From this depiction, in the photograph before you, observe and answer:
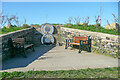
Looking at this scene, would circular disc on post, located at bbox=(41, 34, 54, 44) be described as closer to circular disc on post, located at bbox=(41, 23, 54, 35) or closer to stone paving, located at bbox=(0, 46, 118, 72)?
circular disc on post, located at bbox=(41, 23, 54, 35)

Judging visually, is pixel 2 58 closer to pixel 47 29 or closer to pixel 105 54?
pixel 105 54

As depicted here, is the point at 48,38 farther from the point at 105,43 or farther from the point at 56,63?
the point at 56,63

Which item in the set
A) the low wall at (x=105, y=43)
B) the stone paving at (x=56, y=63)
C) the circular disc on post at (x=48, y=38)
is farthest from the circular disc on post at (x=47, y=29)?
the stone paving at (x=56, y=63)

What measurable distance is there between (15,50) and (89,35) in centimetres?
383

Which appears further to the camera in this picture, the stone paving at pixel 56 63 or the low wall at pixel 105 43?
the low wall at pixel 105 43

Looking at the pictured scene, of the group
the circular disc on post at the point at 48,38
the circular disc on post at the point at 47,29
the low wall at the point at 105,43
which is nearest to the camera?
the low wall at the point at 105,43

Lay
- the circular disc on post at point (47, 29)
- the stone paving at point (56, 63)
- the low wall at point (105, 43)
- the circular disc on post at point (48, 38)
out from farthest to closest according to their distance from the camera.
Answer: the circular disc on post at point (47, 29) < the circular disc on post at point (48, 38) < the low wall at point (105, 43) < the stone paving at point (56, 63)

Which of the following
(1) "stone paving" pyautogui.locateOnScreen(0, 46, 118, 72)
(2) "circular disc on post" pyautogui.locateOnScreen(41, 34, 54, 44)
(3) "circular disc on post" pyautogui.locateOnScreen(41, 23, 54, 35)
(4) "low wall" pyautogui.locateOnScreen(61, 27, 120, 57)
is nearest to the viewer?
(1) "stone paving" pyautogui.locateOnScreen(0, 46, 118, 72)

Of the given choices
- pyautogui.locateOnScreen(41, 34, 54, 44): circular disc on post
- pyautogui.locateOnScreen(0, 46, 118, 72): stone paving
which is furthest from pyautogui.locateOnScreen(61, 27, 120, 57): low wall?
pyautogui.locateOnScreen(41, 34, 54, 44): circular disc on post

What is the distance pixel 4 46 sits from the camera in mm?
4742

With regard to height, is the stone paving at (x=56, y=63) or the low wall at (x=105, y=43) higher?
the low wall at (x=105, y=43)

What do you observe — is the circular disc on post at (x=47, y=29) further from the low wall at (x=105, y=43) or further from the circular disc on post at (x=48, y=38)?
the low wall at (x=105, y=43)

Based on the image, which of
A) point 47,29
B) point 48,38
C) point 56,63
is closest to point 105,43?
point 56,63

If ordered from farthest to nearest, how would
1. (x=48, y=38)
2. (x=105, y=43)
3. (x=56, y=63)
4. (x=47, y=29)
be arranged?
(x=47, y=29) → (x=48, y=38) → (x=105, y=43) → (x=56, y=63)
